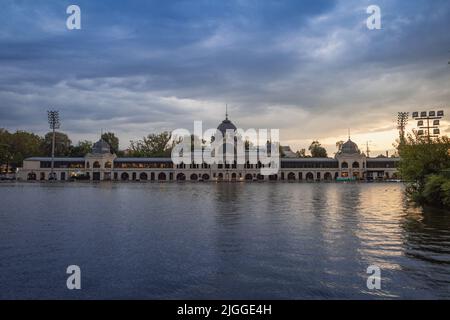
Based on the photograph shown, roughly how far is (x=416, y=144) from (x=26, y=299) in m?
42.4

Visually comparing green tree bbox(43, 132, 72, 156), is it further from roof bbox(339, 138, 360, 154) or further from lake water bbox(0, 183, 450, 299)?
lake water bbox(0, 183, 450, 299)

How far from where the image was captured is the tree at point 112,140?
191 metres

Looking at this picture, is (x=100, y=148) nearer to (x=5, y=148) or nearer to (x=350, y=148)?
(x=5, y=148)

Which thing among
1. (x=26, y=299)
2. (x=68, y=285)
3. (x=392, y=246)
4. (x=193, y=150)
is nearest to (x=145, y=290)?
(x=68, y=285)

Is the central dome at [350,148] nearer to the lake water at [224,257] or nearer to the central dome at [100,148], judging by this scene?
the central dome at [100,148]

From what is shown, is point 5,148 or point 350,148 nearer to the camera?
point 5,148

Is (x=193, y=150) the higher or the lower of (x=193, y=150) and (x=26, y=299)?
the higher

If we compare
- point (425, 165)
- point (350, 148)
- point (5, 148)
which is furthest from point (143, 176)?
point (425, 165)

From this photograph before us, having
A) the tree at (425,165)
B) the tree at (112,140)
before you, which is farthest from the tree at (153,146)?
the tree at (425,165)

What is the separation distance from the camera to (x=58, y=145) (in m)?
187

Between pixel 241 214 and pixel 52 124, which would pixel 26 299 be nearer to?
pixel 241 214

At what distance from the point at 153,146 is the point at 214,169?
4128cm
